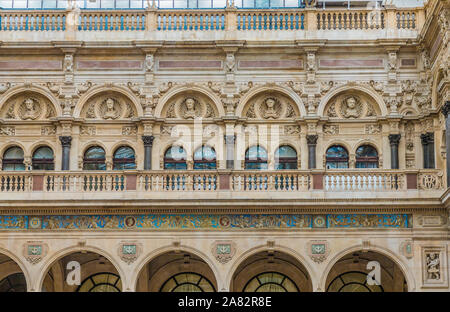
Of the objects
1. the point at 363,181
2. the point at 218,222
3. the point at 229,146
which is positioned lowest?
the point at 218,222

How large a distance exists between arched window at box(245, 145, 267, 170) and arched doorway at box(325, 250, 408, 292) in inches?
163

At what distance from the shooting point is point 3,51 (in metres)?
32.8

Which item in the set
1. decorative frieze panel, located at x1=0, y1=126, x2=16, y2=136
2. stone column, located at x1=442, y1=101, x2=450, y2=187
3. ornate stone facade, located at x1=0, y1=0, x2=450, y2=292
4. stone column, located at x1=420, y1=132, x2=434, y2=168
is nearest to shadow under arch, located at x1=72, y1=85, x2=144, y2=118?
ornate stone facade, located at x1=0, y1=0, x2=450, y2=292

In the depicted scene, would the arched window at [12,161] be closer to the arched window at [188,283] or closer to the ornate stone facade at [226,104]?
the ornate stone facade at [226,104]

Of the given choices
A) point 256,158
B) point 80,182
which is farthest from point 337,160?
point 80,182

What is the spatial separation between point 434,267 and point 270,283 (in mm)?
6124

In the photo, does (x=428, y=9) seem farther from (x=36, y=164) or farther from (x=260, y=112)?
(x=36, y=164)

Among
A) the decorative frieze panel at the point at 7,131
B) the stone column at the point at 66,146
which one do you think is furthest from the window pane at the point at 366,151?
the decorative frieze panel at the point at 7,131

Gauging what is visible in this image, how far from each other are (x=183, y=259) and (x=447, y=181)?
8.94 m

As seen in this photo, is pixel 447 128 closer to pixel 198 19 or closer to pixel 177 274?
pixel 198 19

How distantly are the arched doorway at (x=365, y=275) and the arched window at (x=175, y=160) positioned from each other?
19.9 ft

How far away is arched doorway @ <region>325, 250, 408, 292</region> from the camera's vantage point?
31.1 metres

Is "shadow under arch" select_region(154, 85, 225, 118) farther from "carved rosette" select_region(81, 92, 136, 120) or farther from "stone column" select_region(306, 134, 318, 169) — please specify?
"stone column" select_region(306, 134, 318, 169)

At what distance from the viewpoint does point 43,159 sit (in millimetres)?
32656
